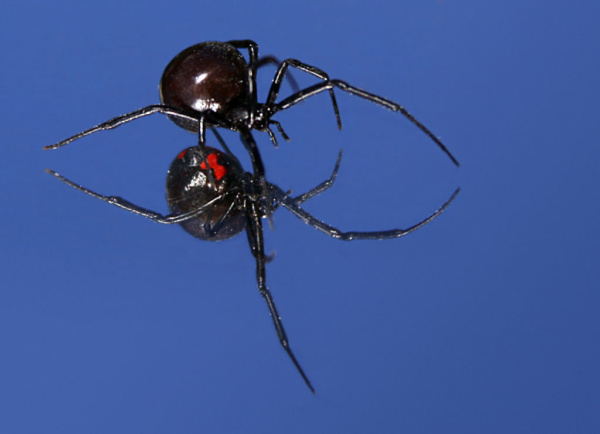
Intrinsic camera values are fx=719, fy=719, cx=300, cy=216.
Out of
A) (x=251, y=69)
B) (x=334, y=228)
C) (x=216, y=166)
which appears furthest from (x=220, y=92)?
(x=334, y=228)

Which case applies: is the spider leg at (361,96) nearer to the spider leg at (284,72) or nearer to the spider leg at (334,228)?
the spider leg at (284,72)

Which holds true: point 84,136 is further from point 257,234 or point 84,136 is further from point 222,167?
point 257,234

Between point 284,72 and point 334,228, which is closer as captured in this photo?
point 334,228

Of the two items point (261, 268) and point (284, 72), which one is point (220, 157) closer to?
point (284, 72)

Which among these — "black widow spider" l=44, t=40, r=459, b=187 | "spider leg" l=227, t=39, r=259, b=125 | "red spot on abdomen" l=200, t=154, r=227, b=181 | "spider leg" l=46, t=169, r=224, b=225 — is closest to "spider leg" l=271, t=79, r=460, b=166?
"black widow spider" l=44, t=40, r=459, b=187

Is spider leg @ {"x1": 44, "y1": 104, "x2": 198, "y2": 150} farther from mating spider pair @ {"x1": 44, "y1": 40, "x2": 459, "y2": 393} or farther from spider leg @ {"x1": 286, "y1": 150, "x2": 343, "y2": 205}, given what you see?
spider leg @ {"x1": 286, "y1": 150, "x2": 343, "y2": 205}

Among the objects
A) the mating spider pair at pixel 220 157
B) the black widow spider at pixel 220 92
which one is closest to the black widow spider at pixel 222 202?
the mating spider pair at pixel 220 157
